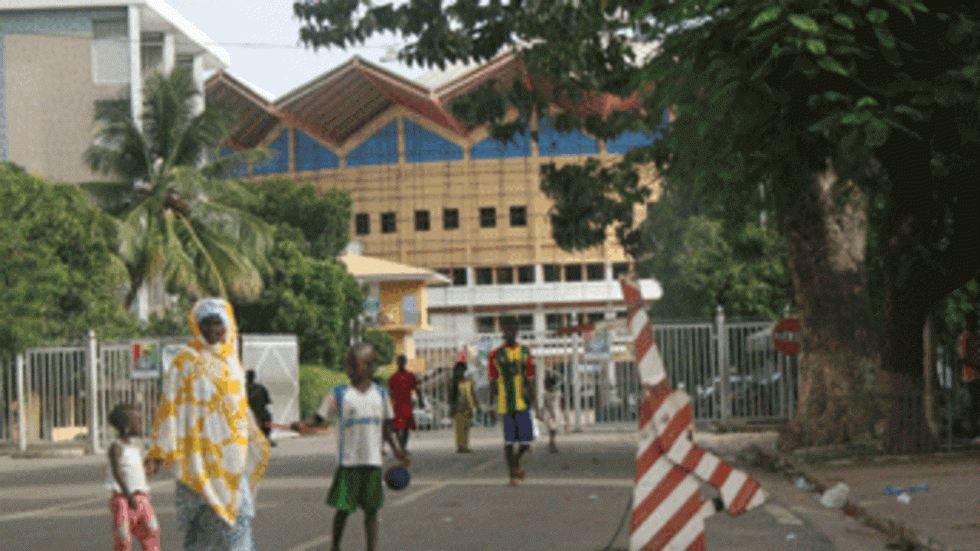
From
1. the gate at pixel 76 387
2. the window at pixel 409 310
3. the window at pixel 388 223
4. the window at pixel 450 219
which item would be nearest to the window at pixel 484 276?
the window at pixel 450 219

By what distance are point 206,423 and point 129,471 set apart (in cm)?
142

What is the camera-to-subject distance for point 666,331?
2992 cm

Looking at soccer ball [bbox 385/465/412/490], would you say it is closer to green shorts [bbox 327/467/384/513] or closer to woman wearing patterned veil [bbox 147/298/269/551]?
green shorts [bbox 327/467/384/513]

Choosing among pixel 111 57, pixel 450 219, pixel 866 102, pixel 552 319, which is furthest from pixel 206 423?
pixel 552 319

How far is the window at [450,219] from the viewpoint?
84500 mm

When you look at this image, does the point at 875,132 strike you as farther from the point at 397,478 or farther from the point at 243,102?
the point at 243,102

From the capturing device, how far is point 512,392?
619 inches

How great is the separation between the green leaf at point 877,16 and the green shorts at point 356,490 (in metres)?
6.03

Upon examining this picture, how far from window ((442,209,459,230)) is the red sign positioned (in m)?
60.1

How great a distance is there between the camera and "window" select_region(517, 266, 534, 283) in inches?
3388

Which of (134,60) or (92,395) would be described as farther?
(134,60)

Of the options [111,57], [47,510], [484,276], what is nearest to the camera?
[47,510]

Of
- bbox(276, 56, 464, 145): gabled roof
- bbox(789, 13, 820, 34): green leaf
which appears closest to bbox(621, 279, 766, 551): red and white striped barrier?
bbox(789, 13, 820, 34): green leaf

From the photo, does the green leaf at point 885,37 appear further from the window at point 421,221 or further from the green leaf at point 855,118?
the window at point 421,221
